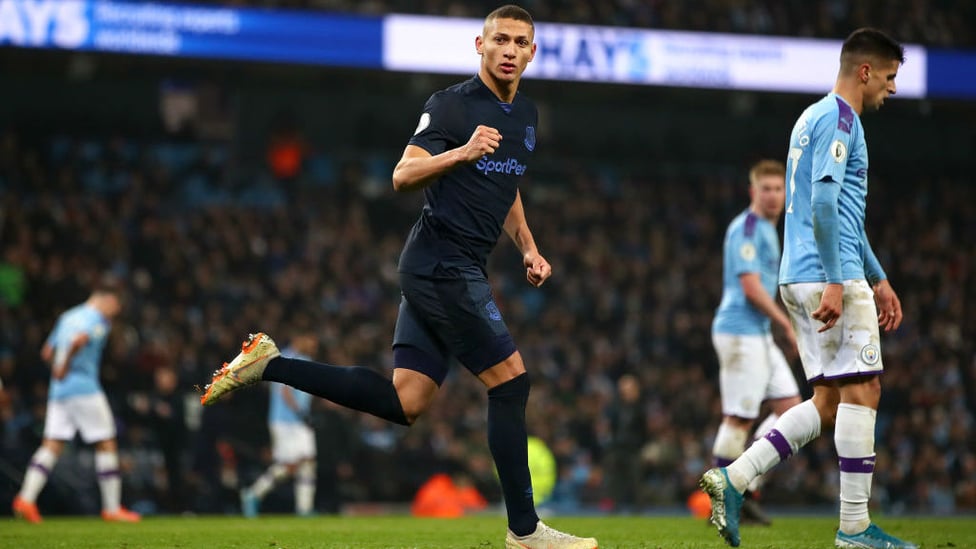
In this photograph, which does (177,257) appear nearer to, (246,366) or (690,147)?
(690,147)

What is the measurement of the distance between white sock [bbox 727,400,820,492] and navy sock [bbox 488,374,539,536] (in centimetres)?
115

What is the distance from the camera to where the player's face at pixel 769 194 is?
30.3ft

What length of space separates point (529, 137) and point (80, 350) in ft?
24.0

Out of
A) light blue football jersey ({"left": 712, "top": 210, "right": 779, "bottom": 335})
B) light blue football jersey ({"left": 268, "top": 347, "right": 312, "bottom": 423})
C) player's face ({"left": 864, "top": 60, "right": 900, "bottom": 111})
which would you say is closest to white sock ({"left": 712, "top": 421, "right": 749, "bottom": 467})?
light blue football jersey ({"left": 712, "top": 210, "right": 779, "bottom": 335})

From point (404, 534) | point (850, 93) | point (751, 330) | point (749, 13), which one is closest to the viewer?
point (850, 93)

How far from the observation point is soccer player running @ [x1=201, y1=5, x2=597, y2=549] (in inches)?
219

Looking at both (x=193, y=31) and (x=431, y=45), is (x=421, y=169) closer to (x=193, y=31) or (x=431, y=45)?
(x=193, y=31)

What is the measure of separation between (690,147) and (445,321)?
22.5 m

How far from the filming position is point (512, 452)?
556 centimetres

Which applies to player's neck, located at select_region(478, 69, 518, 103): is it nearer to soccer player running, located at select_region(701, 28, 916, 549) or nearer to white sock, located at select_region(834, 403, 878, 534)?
soccer player running, located at select_region(701, 28, 916, 549)

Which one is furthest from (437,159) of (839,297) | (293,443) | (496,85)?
(293,443)

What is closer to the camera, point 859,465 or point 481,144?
point 481,144

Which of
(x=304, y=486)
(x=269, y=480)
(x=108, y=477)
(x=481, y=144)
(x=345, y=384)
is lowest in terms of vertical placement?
(x=304, y=486)

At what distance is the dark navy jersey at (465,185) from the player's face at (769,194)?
3920 mm
